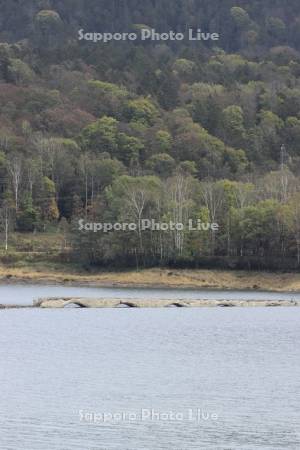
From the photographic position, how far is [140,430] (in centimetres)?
4859

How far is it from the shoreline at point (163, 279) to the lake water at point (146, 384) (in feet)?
106

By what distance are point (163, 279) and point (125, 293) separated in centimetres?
1239

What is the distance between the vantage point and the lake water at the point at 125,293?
107 m

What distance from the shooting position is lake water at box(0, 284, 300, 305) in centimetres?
Answer: 10725

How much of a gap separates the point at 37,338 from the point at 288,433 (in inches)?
1171

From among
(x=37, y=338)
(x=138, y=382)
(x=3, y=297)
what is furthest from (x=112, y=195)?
(x=138, y=382)

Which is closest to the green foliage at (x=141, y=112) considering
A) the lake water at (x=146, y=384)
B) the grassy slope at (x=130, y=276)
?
the grassy slope at (x=130, y=276)

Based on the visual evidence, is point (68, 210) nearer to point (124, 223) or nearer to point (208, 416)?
point (124, 223)

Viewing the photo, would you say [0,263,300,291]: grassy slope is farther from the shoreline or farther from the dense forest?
the dense forest

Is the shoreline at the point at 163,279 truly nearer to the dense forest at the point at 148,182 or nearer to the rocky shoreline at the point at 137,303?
the dense forest at the point at 148,182

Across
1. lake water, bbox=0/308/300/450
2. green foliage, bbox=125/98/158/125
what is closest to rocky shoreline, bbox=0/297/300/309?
lake water, bbox=0/308/300/450

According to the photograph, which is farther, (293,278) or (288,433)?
(293,278)

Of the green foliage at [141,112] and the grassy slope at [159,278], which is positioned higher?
the green foliage at [141,112]

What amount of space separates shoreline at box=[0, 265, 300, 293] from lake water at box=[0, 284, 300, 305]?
2.57m
